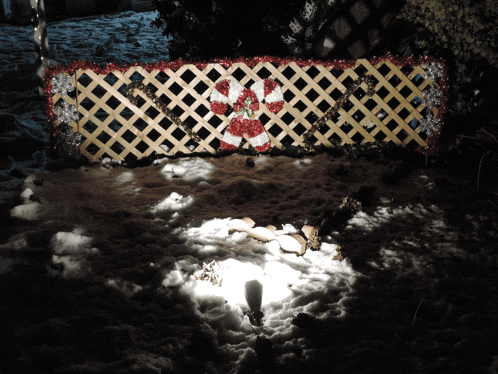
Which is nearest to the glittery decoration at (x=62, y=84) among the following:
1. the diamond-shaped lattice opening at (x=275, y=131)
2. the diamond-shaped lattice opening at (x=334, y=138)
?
the diamond-shaped lattice opening at (x=275, y=131)

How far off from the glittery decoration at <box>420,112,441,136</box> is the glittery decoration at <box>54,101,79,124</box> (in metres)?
4.02

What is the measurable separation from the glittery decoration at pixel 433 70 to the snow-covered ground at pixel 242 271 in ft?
3.22

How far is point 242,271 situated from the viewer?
255cm

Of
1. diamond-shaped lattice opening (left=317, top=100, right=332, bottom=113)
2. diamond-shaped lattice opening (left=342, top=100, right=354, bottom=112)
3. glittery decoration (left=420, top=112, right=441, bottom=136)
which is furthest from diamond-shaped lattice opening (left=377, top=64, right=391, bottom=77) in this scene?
glittery decoration (left=420, top=112, right=441, bottom=136)

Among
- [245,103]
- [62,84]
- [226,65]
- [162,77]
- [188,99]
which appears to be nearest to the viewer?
[62,84]

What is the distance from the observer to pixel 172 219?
10.8 feet

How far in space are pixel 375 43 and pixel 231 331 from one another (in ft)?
13.6

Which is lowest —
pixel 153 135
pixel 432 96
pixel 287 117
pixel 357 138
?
pixel 153 135

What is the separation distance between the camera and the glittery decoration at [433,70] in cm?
433

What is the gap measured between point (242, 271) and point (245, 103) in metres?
2.52

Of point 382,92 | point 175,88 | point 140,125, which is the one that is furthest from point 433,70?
point 140,125

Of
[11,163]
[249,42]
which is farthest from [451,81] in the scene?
[11,163]

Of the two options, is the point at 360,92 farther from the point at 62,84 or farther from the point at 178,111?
the point at 62,84

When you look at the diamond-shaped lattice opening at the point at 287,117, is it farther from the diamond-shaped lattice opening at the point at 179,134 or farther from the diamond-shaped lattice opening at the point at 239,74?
the diamond-shaped lattice opening at the point at 179,134
